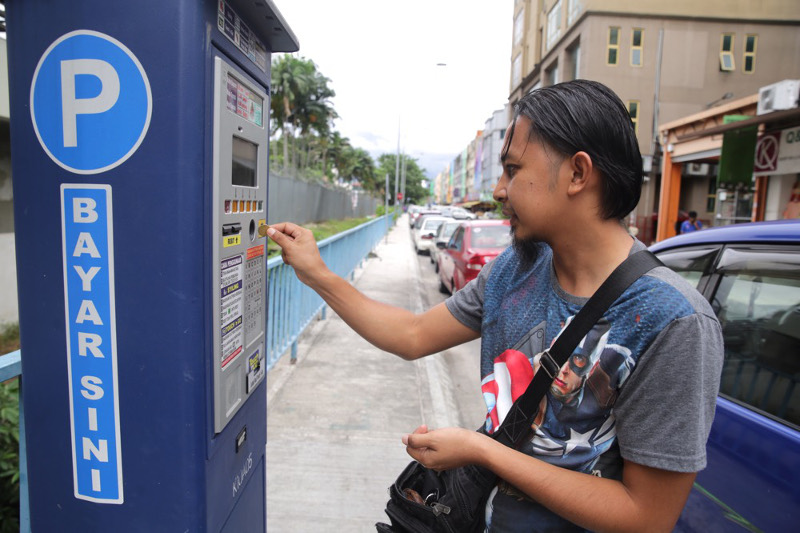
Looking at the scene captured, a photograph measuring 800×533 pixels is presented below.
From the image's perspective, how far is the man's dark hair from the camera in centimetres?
115

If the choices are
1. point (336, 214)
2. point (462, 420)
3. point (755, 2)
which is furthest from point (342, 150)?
point (462, 420)

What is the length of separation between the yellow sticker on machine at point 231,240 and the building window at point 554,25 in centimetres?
3069

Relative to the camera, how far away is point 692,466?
3.30 feet

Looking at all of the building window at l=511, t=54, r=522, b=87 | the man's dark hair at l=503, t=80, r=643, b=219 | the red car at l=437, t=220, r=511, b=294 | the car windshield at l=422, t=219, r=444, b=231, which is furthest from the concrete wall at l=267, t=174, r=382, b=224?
the building window at l=511, t=54, r=522, b=87

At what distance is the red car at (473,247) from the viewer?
26.5 feet

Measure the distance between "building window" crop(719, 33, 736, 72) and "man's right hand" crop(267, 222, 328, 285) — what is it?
28.7 metres

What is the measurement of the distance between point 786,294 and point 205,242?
1952mm

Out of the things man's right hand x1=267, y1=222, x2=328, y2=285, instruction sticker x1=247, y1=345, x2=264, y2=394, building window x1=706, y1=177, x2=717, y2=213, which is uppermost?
building window x1=706, y1=177, x2=717, y2=213

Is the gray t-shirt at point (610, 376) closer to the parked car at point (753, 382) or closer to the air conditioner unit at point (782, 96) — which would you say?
the parked car at point (753, 382)

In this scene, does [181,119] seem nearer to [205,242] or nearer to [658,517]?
[205,242]

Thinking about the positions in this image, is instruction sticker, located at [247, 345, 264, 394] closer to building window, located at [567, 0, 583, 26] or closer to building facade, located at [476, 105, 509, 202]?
building window, located at [567, 0, 583, 26]

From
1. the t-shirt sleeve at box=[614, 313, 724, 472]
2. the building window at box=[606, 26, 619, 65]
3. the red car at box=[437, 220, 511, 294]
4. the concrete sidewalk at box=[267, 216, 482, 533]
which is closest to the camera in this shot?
the t-shirt sleeve at box=[614, 313, 724, 472]

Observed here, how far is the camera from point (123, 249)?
123cm

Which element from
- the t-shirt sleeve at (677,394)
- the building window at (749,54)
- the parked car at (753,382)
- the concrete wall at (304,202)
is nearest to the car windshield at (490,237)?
the concrete wall at (304,202)
